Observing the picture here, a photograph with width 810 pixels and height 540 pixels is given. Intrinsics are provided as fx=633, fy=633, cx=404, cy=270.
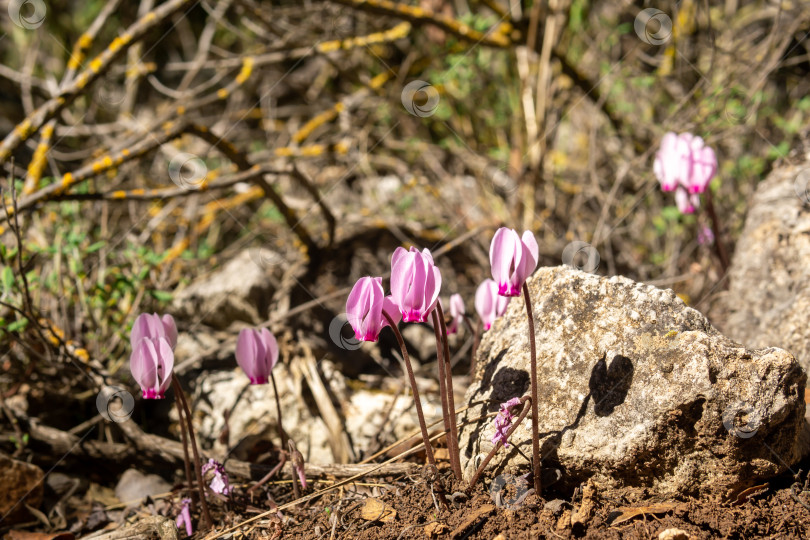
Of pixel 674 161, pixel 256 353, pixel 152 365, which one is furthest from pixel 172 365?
pixel 674 161

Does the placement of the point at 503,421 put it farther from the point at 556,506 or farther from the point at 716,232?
the point at 716,232

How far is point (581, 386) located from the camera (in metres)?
1.59

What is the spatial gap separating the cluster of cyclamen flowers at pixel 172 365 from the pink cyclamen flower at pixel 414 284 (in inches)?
18.5

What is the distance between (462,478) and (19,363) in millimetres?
1837

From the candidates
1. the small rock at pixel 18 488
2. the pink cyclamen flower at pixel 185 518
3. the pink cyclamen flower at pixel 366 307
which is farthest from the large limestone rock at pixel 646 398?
the small rock at pixel 18 488

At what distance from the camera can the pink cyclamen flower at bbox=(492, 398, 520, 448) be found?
4.93 feet

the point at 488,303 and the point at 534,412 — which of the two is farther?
the point at 488,303

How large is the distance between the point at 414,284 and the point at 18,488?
1.59m

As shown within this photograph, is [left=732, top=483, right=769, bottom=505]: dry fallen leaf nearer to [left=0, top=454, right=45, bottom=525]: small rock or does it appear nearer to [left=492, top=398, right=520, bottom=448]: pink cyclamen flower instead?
[left=492, top=398, right=520, bottom=448]: pink cyclamen flower

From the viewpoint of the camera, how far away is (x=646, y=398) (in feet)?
4.91

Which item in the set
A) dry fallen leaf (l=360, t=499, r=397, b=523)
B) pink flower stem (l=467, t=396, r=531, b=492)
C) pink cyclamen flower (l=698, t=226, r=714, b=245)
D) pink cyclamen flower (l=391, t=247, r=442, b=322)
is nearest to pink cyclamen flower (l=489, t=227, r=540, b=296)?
pink cyclamen flower (l=391, t=247, r=442, b=322)

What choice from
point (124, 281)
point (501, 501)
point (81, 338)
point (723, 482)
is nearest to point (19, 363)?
point (81, 338)

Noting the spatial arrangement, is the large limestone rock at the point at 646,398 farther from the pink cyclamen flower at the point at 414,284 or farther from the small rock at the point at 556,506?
the pink cyclamen flower at the point at 414,284

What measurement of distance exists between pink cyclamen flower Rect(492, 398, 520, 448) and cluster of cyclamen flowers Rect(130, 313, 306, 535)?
1.88 feet
